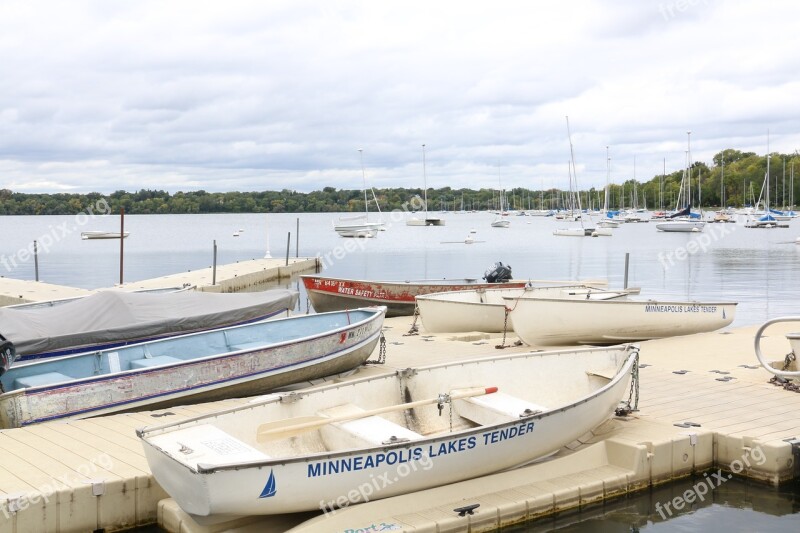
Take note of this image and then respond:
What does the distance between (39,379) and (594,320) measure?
9625 millimetres

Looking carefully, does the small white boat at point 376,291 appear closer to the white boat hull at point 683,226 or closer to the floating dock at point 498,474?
the floating dock at point 498,474

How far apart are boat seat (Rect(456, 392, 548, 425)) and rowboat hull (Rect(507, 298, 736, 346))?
6.28 metres

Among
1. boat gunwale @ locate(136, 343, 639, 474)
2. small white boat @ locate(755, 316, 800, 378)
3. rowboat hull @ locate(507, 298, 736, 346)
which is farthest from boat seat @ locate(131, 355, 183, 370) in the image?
small white boat @ locate(755, 316, 800, 378)

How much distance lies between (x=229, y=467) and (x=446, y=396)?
2.82m

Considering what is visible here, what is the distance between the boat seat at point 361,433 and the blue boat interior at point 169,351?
3206mm

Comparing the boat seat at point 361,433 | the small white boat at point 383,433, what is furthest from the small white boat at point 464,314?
the boat seat at point 361,433

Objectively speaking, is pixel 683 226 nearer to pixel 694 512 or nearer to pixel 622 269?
pixel 622 269

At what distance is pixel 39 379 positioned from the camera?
1045cm

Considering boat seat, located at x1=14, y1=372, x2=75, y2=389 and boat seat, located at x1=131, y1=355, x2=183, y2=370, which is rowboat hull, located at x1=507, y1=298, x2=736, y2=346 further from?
boat seat, located at x1=14, y1=372, x2=75, y2=389

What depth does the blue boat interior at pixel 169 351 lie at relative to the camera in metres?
10.5

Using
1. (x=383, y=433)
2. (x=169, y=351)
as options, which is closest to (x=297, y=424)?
(x=383, y=433)

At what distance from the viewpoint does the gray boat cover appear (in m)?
11.7

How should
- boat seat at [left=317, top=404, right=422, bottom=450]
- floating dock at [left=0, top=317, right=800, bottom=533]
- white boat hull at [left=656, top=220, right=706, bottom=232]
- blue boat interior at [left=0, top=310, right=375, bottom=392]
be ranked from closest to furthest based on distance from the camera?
floating dock at [left=0, top=317, right=800, bottom=533], boat seat at [left=317, top=404, right=422, bottom=450], blue boat interior at [left=0, top=310, right=375, bottom=392], white boat hull at [left=656, top=220, right=706, bottom=232]

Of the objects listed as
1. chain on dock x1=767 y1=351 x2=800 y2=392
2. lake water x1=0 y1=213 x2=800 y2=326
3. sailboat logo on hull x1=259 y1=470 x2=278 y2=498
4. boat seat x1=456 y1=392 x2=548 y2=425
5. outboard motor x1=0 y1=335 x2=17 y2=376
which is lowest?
lake water x1=0 y1=213 x2=800 y2=326
